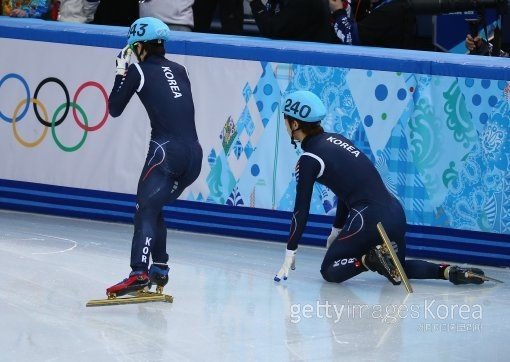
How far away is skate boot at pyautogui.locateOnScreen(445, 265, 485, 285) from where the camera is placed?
378 inches

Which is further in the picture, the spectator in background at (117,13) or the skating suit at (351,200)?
the spectator in background at (117,13)

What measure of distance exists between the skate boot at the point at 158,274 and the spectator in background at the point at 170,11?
4170 millimetres

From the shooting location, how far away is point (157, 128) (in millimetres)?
8703

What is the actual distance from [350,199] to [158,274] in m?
1.69

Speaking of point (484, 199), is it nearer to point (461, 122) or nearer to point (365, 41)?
point (461, 122)

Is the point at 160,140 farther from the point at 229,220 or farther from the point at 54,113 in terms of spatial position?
the point at 54,113

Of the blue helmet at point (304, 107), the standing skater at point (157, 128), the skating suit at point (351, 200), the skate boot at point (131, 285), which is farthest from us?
the skating suit at point (351, 200)

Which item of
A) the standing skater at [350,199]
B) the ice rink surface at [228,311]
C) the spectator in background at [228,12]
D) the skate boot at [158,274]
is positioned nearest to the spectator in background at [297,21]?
the spectator in background at [228,12]

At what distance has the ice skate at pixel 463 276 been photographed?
31.5ft

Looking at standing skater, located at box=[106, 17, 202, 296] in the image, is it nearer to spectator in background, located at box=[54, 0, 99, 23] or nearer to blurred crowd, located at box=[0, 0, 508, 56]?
blurred crowd, located at box=[0, 0, 508, 56]

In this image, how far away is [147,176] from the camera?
28.2 feet

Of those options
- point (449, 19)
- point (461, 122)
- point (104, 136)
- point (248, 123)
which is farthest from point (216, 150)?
A: point (449, 19)

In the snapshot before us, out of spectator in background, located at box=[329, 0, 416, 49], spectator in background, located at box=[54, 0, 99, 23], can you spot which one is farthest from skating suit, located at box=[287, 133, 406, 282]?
spectator in background, located at box=[54, 0, 99, 23]

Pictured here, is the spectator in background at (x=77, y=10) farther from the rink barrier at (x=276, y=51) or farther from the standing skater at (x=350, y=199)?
the standing skater at (x=350, y=199)
